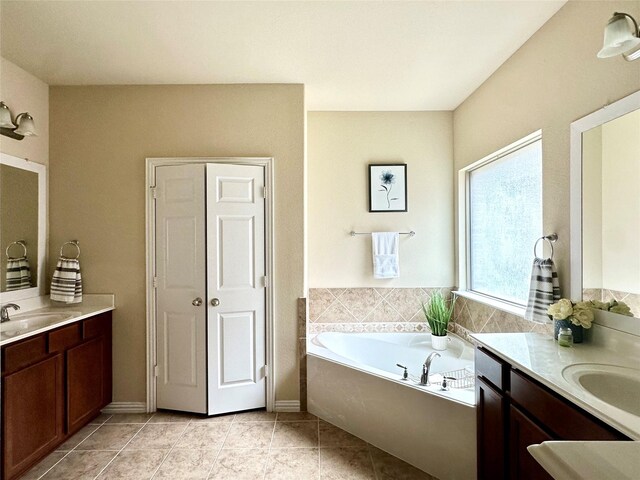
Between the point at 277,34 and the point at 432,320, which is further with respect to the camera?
the point at 432,320

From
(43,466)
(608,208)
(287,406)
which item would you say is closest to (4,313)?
(43,466)

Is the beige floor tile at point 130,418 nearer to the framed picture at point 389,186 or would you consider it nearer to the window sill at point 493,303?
the framed picture at point 389,186

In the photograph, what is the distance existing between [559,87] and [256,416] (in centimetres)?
296

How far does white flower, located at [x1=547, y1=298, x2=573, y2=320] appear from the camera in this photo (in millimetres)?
1620

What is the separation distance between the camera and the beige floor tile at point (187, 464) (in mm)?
1963

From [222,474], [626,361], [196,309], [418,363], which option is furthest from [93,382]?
[626,361]

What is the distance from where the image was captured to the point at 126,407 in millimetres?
2672

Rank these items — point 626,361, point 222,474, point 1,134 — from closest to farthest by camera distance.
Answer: point 626,361 < point 222,474 < point 1,134

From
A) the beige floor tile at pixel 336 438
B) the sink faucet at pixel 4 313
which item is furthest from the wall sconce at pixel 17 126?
the beige floor tile at pixel 336 438

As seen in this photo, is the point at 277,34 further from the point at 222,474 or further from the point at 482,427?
the point at 222,474

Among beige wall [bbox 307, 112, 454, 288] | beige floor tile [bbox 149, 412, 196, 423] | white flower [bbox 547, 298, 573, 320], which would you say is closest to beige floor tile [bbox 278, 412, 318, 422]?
beige floor tile [bbox 149, 412, 196, 423]

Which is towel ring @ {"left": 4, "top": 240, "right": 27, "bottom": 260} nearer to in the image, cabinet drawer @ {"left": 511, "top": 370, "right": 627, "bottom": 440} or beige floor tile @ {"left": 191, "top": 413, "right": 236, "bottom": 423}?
beige floor tile @ {"left": 191, "top": 413, "right": 236, "bottom": 423}

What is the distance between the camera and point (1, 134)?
229 cm

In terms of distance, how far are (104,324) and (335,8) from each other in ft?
8.92
